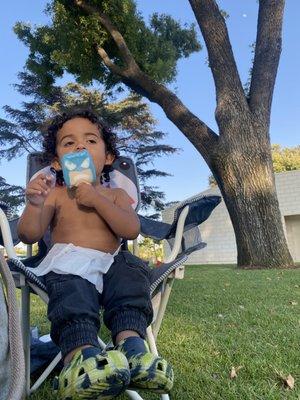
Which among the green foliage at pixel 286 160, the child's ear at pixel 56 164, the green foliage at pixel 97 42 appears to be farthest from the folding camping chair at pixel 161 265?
the green foliage at pixel 286 160

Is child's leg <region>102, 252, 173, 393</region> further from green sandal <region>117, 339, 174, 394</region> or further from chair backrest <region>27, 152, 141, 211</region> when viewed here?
chair backrest <region>27, 152, 141, 211</region>

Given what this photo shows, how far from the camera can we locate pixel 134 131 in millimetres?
18094

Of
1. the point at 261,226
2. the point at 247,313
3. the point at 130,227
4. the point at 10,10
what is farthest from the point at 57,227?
the point at 10,10

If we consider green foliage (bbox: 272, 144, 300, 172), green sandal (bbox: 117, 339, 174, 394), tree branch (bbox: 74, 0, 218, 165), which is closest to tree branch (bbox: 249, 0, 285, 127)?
tree branch (bbox: 74, 0, 218, 165)

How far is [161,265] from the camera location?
1.49 m

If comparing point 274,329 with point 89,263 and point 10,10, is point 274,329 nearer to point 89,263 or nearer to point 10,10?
point 89,263

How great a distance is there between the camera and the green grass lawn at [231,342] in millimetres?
1434

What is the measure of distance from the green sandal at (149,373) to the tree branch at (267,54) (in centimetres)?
606

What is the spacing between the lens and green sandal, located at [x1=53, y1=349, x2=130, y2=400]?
2.94 ft

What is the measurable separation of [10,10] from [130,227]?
1236 cm

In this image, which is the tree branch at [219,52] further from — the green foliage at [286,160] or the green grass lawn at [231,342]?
the green foliage at [286,160]

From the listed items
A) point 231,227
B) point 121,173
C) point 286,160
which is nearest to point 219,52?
point 121,173

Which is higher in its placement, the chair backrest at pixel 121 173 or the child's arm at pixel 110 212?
the chair backrest at pixel 121 173

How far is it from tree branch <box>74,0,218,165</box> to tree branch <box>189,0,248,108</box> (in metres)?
0.54
